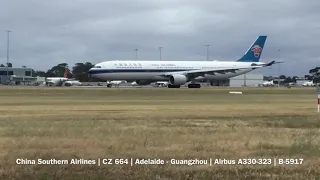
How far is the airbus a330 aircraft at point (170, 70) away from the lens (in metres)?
74.9

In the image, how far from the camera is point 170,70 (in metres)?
77.7

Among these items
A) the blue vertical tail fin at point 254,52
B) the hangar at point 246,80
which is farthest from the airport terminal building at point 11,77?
the blue vertical tail fin at point 254,52

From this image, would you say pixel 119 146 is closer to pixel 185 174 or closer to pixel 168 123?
pixel 185 174

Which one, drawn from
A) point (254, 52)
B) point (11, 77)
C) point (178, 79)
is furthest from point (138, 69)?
point (11, 77)

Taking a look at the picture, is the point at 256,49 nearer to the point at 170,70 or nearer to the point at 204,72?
the point at 204,72

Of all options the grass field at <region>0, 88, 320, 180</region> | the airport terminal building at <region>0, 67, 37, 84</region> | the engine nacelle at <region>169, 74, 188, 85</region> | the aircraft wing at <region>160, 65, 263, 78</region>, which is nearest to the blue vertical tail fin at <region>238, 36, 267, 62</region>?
the aircraft wing at <region>160, 65, 263, 78</region>

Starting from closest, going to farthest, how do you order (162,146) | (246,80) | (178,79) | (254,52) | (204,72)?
(162,146)
(178,79)
(204,72)
(254,52)
(246,80)

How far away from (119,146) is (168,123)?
5998 millimetres

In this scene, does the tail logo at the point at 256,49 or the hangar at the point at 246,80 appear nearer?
the tail logo at the point at 256,49

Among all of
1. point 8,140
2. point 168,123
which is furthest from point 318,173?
point 168,123

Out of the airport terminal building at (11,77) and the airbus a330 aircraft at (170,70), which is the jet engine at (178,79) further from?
the airport terminal building at (11,77)

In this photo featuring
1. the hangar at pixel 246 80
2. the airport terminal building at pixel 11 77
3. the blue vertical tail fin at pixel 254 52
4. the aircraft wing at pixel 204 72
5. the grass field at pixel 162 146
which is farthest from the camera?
the airport terminal building at pixel 11 77

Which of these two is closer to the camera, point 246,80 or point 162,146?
point 162,146

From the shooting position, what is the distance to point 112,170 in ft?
30.2
